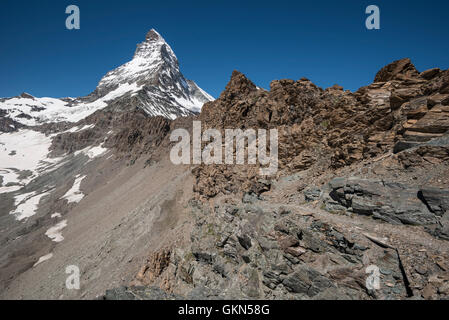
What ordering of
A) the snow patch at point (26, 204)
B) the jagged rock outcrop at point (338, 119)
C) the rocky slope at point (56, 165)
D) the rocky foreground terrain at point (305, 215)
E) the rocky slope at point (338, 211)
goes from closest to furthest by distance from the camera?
the rocky slope at point (338, 211), the rocky foreground terrain at point (305, 215), the jagged rock outcrop at point (338, 119), the rocky slope at point (56, 165), the snow patch at point (26, 204)

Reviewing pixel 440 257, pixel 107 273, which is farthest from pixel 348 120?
pixel 107 273

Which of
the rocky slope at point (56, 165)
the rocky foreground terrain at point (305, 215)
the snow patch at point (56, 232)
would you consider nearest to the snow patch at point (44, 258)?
the rocky slope at point (56, 165)

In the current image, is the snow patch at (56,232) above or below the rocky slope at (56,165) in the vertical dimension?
below

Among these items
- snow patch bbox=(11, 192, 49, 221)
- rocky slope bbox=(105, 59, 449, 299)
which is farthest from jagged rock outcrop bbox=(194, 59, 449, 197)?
snow patch bbox=(11, 192, 49, 221)

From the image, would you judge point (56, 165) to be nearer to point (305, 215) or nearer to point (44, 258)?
point (44, 258)

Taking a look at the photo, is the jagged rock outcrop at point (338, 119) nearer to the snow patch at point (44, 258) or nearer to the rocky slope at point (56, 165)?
the snow patch at point (44, 258)

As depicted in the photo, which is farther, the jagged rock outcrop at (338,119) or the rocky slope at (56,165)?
the rocky slope at (56,165)

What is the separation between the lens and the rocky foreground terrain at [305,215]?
344 inches

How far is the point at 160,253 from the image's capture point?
2003 centimetres

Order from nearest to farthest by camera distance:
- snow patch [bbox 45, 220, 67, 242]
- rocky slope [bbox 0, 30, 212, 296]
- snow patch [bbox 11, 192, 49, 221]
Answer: snow patch [bbox 45, 220, 67, 242], rocky slope [bbox 0, 30, 212, 296], snow patch [bbox 11, 192, 49, 221]

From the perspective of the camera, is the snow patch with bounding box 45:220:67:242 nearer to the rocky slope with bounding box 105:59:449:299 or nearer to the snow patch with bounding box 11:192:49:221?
the snow patch with bounding box 11:192:49:221

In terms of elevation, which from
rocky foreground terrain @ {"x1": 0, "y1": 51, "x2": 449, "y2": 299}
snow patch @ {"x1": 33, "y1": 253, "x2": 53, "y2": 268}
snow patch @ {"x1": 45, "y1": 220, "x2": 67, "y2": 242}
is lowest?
snow patch @ {"x1": 33, "y1": 253, "x2": 53, "y2": 268}

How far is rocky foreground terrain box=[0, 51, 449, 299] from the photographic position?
873cm
